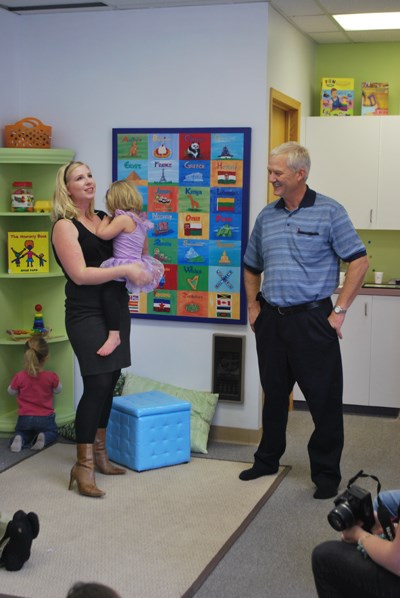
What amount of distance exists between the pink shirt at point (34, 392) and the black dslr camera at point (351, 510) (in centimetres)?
278

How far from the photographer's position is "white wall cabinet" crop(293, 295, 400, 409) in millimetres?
5723

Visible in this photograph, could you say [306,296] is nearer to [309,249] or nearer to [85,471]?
[309,249]

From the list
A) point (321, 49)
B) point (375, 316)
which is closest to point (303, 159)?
point (375, 316)

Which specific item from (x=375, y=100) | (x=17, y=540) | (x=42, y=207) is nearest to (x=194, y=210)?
(x=42, y=207)

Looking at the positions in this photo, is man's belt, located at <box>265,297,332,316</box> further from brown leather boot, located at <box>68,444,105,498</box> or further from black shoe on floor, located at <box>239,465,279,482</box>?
brown leather boot, located at <box>68,444,105,498</box>

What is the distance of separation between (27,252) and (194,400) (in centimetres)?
127

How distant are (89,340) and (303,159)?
1.26m

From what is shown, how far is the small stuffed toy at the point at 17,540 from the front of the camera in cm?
319

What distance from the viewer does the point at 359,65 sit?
617 cm

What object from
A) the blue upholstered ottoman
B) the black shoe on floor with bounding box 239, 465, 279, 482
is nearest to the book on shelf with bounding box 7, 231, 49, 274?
the blue upholstered ottoman

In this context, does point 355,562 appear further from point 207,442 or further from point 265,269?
point 207,442

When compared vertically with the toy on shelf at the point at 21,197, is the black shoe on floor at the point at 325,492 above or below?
below

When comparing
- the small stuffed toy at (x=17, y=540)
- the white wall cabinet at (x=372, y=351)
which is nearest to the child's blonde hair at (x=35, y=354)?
the small stuffed toy at (x=17, y=540)

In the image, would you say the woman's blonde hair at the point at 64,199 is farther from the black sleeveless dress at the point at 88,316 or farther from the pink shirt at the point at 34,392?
the pink shirt at the point at 34,392
